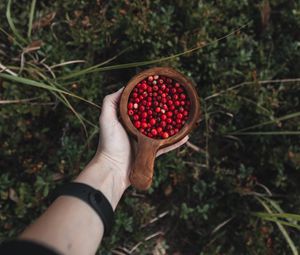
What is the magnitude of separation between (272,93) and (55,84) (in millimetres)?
1232

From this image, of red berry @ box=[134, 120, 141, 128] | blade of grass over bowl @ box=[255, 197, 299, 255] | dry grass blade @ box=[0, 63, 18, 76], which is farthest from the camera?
dry grass blade @ box=[0, 63, 18, 76]

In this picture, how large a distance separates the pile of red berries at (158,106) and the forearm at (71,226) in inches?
12.9

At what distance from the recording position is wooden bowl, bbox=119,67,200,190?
1849mm

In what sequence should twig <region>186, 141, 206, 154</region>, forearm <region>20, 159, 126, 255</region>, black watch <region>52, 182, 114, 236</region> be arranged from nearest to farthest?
1. forearm <region>20, 159, 126, 255</region>
2. black watch <region>52, 182, 114, 236</region>
3. twig <region>186, 141, 206, 154</region>

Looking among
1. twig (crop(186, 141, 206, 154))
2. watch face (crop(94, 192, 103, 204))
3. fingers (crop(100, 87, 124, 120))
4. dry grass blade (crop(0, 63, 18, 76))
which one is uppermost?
dry grass blade (crop(0, 63, 18, 76))

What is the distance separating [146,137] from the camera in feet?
6.20

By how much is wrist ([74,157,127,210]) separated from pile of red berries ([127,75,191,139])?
23 cm

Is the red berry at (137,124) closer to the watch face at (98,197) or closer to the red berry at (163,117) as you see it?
the red berry at (163,117)

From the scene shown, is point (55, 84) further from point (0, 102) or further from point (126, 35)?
point (126, 35)

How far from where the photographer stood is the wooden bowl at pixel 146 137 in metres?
1.85

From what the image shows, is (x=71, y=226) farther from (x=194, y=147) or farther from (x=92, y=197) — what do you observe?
(x=194, y=147)

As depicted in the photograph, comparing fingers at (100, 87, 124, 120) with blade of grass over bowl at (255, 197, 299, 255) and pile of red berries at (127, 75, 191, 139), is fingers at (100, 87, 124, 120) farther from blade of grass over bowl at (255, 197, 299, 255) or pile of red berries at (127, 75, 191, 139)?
blade of grass over bowl at (255, 197, 299, 255)

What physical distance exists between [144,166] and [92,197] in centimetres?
28

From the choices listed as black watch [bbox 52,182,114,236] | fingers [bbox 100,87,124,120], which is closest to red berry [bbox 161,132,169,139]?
fingers [bbox 100,87,124,120]
